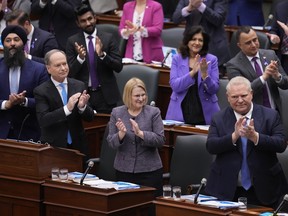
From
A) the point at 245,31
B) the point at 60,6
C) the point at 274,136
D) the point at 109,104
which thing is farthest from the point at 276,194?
the point at 60,6

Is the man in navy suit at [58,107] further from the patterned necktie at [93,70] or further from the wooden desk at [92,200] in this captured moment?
the patterned necktie at [93,70]

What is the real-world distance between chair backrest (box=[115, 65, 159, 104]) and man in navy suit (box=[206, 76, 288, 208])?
1822 mm

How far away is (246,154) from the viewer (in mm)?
7184

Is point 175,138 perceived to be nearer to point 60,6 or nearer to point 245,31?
point 245,31

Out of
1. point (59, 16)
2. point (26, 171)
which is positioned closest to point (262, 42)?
A: point (59, 16)

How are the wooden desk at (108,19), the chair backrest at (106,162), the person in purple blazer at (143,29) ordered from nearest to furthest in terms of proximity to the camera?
the chair backrest at (106,162), the person in purple blazer at (143,29), the wooden desk at (108,19)

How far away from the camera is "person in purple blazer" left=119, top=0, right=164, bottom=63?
32.1 feet

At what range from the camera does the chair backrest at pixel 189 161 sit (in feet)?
25.5

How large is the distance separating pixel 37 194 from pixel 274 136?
5.43 ft

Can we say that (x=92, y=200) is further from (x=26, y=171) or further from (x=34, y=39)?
(x=34, y=39)

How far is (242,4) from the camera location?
35.0ft

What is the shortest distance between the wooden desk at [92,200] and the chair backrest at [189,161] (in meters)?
0.50

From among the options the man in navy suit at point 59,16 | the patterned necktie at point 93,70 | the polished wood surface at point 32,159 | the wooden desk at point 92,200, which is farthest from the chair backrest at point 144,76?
the wooden desk at point 92,200

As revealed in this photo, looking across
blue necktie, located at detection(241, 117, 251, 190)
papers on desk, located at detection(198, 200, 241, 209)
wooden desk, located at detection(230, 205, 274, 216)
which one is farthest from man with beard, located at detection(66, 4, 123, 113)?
wooden desk, located at detection(230, 205, 274, 216)
